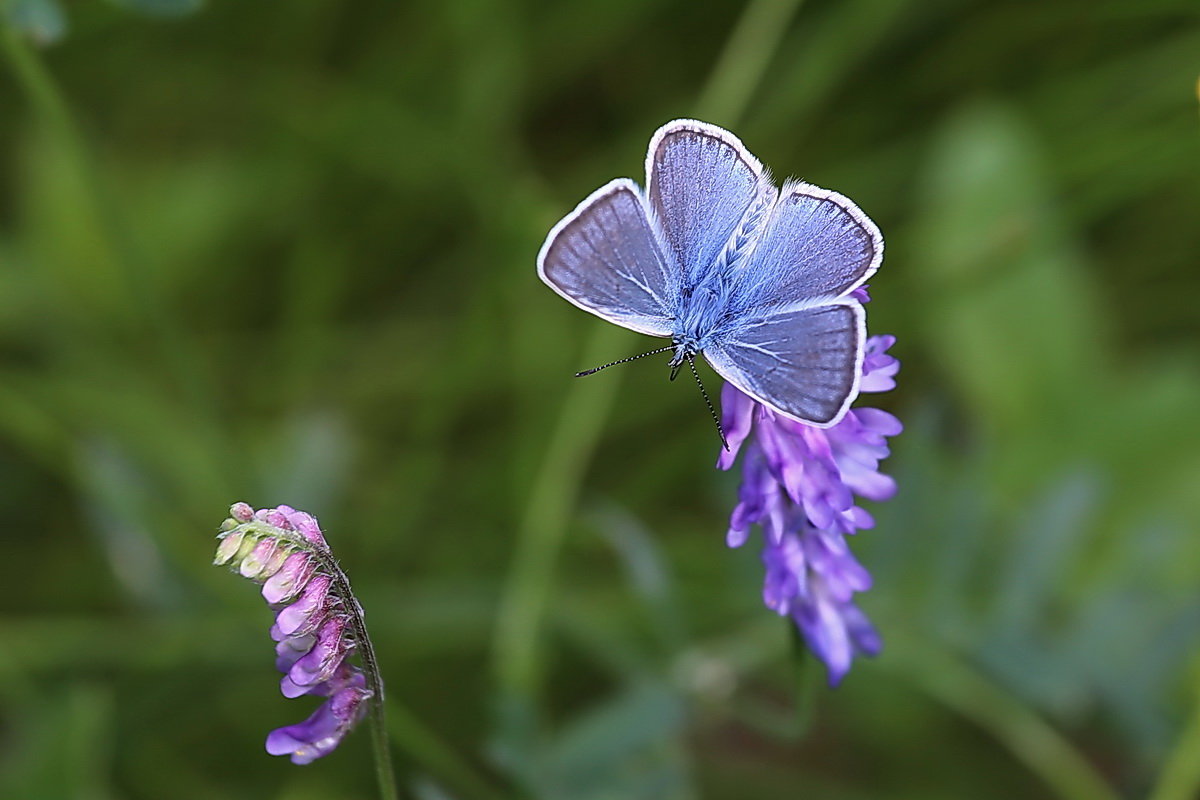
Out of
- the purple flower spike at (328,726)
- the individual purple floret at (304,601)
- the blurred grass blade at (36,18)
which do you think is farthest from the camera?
the blurred grass blade at (36,18)

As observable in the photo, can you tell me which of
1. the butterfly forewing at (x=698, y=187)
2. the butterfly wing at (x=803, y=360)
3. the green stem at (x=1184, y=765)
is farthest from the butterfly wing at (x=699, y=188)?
the green stem at (x=1184, y=765)

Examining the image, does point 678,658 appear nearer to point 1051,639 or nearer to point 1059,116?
point 1051,639

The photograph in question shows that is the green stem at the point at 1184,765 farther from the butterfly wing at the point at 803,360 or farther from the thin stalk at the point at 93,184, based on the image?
the thin stalk at the point at 93,184

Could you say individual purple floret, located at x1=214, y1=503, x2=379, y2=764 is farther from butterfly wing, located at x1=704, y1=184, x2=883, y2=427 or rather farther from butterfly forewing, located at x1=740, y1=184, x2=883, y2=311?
butterfly forewing, located at x1=740, y1=184, x2=883, y2=311

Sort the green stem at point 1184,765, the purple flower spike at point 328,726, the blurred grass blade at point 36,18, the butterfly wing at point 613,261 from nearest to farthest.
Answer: the purple flower spike at point 328,726, the butterfly wing at point 613,261, the blurred grass blade at point 36,18, the green stem at point 1184,765

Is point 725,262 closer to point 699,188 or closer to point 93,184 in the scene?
point 699,188

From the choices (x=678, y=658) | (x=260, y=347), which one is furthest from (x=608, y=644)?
(x=260, y=347)
